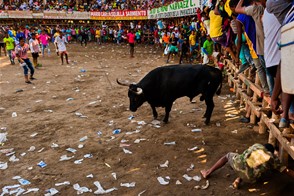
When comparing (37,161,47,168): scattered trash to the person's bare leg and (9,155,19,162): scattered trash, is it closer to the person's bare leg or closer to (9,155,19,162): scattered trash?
(9,155,19,162): scattered trash

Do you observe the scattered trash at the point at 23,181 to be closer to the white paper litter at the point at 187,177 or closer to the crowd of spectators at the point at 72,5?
the white paper litter at the point at 187,177

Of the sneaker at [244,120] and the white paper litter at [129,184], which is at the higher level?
the sneaker at [244,120]

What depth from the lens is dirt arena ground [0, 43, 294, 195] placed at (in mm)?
4863

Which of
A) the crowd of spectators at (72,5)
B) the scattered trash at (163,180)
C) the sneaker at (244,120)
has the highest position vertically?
the crowd of spectators at (72,5)

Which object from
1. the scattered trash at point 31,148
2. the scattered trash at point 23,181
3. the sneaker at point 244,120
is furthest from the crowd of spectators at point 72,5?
the scattered trash at point 23,181

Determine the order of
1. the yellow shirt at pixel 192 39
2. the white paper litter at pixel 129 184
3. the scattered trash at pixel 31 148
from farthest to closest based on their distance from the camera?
the yellow shirt at pixel 192 39 < the scattered trash at pixel 31 148 < the white paper litter at pixel 129 184

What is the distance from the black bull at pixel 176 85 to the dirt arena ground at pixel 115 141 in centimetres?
59

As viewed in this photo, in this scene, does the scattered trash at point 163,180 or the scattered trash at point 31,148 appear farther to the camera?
the scattered trash at point 31,148

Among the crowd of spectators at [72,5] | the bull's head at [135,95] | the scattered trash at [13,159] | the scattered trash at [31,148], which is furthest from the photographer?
the crowd of spectators at [72,5]

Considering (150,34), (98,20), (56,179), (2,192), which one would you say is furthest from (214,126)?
(98,20)

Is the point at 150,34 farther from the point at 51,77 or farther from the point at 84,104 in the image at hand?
the point at 84,104

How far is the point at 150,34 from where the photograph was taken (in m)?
29.7

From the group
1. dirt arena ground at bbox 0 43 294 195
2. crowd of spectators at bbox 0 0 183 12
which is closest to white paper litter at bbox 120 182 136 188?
dirt arena ground at bbox 0 43 294 195

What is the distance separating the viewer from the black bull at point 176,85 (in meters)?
7.20
